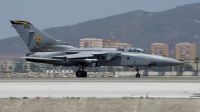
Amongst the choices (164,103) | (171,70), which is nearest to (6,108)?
(164,103)

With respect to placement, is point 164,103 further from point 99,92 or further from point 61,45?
point 61,45

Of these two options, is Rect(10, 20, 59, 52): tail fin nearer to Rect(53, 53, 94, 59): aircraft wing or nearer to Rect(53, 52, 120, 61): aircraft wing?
Rect(53, 53, 94, 59): aircraft wing

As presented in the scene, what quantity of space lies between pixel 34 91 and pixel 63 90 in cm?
115

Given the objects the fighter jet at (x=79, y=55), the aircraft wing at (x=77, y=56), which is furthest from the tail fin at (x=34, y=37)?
the aircraft wing at (x=77, y=56)

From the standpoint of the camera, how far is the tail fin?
42344mm

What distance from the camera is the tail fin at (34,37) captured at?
42344 mm

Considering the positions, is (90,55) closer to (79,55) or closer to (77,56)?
(79,55)

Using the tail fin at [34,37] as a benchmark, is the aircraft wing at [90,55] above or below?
below

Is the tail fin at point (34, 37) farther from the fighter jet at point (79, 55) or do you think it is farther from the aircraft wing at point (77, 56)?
the aircraft wing at point (77, 56)

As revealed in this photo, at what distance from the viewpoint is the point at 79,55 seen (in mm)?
40844

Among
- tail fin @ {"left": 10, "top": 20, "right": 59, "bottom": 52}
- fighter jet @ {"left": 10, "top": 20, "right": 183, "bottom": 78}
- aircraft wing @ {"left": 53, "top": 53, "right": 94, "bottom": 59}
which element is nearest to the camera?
aircraft wing @ {"left": 53, "top": 53, "right": 94, "bottom": 59}

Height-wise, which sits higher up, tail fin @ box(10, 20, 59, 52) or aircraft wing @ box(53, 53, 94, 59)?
tail fin @ box(10, 20, 59, 52)

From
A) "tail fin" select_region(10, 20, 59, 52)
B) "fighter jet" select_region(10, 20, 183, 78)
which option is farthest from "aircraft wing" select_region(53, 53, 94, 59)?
"tail fin" select_region(10, 20, 59, 52)

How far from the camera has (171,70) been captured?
53250mm
